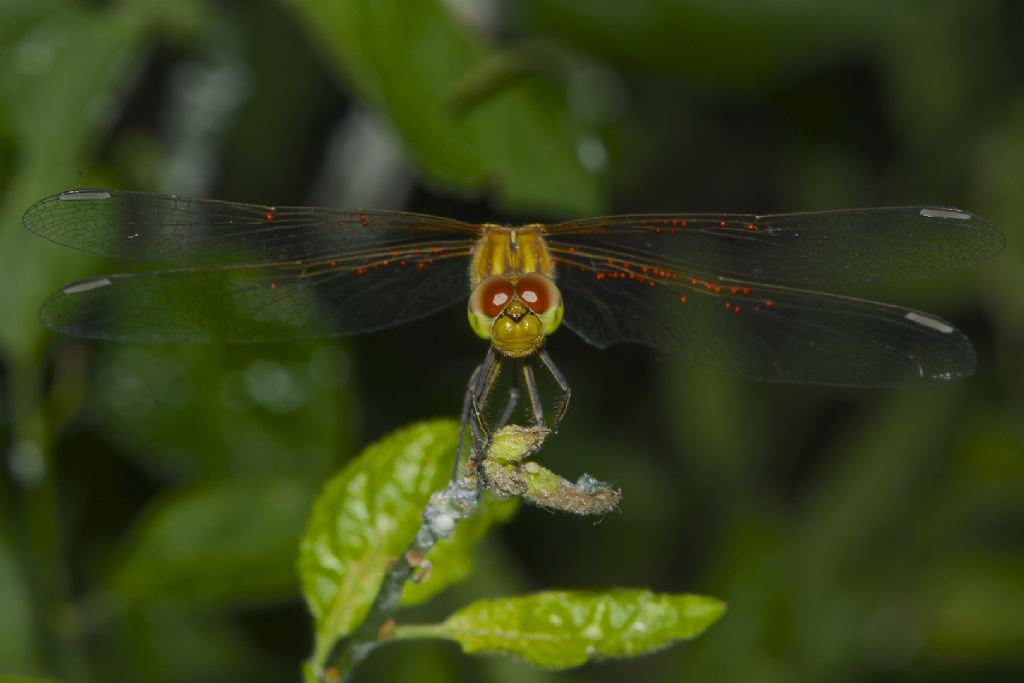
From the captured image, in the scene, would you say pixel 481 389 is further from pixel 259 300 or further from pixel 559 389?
pixel 259 300

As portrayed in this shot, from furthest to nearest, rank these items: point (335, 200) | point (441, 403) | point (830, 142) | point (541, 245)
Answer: point (830, 142), point (441, 403), point (335, 200), point (541, 245)

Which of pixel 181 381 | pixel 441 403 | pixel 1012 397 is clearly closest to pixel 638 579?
pixel 441 403

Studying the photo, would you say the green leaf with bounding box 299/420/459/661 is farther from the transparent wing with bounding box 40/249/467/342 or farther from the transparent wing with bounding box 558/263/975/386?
the transparent wing with bounding box 558/263/975/386

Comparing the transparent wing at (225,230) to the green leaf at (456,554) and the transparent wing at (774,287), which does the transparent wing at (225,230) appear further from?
the green leaf at (456,554)

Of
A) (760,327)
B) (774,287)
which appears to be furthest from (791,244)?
(760,327)

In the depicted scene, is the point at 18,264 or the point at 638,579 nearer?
the point at 18,264

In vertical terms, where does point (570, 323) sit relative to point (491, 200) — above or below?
below

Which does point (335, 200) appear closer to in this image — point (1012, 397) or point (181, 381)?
point (181, 381)
